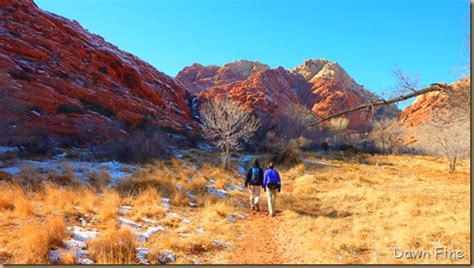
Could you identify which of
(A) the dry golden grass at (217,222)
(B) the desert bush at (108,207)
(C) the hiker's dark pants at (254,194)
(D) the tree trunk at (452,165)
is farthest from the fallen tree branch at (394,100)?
(D) the tree trunk at (452,165)

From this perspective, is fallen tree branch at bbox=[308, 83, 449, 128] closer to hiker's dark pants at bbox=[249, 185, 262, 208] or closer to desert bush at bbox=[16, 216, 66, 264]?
desert bush at bbox=[16, 216, 66, 264]

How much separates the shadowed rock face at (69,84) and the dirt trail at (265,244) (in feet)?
45.6

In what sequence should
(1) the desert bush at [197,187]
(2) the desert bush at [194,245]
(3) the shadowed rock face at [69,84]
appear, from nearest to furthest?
1. (2) the desert bush at [194,245]
2. (1) the desert bush at [197,187]
3. (3) the shadowed rock face at [69,84]

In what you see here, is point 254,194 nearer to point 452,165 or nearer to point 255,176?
point 255,176

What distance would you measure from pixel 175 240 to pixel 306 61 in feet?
332

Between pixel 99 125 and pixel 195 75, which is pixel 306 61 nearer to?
pixel 195 75

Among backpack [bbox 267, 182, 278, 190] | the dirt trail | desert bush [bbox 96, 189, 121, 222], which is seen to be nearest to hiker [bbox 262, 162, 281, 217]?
backpack [bbox 267, 182, 278, 190]

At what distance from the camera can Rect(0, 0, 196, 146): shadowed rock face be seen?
2523cm

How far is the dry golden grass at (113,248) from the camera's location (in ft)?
16.6

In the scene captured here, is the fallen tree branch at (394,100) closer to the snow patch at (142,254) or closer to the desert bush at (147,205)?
the snow patch at (142,254)

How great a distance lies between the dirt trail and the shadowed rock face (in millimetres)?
13897

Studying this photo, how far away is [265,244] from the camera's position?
6805 millimetres

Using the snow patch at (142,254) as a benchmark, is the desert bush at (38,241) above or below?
above

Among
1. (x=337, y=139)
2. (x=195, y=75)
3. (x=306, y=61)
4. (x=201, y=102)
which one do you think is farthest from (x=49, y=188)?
(x=306, y=61)
